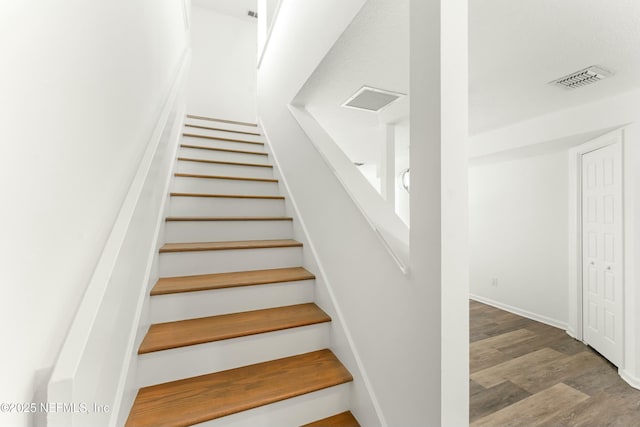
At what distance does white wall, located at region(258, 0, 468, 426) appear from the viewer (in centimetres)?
87

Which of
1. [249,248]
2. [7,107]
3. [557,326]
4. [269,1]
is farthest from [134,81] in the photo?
[557,326]

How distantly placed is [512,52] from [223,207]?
7.47 feet

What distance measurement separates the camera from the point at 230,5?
14.9 ft

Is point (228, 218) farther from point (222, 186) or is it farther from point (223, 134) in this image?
point (223, 134)

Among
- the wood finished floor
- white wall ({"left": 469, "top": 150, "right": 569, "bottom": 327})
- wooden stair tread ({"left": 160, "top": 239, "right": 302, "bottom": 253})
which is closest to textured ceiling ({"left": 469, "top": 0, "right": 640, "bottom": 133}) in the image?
white wall ({"left": 469, "top": 150, "right": 569, "bottom": 327})

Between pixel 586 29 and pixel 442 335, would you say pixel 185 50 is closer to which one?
pixel 586 29

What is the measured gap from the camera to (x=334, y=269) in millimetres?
1596

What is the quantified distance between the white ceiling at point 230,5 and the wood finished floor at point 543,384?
5691mm

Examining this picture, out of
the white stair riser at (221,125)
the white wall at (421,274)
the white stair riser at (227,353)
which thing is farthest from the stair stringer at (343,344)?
the white stair riser at (221,125)

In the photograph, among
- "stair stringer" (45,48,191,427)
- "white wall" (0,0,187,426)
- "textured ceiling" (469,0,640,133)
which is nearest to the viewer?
"white wall" (0,0,187,426)

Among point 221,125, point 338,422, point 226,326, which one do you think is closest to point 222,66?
point 221,125

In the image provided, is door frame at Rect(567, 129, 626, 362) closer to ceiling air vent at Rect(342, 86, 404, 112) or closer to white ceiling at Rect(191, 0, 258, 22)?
ceiling air vent at Rect(342, 86, 404, 112)

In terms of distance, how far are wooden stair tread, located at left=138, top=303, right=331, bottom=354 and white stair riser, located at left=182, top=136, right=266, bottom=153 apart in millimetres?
1929

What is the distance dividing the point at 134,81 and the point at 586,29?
2.41 m
